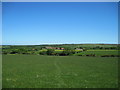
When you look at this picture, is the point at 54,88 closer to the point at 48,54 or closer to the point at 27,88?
the point at 27,88

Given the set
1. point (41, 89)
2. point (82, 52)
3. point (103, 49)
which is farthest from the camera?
point (82, 52)

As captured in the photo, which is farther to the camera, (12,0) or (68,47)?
(68,47)

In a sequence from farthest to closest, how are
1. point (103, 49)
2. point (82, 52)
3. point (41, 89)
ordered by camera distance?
point (82, 52) < point (103, 49) < point (41, 89)

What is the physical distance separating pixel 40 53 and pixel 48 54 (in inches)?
76.7

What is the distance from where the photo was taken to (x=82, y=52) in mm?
32281

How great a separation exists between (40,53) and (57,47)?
5717 millimetres

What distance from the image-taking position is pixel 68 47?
30578 millimetres

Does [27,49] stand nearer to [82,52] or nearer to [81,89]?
[82,52]

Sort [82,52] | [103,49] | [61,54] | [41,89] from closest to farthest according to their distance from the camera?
[41,89] < [103,49] < [82,52] < [61,54]

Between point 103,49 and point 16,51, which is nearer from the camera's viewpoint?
point 103,49

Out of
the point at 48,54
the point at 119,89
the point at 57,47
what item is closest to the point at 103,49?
the point at 57,47

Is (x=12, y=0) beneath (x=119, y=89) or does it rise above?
above

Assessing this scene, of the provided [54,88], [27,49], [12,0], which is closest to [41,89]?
[54,88]

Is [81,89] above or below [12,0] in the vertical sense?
below
